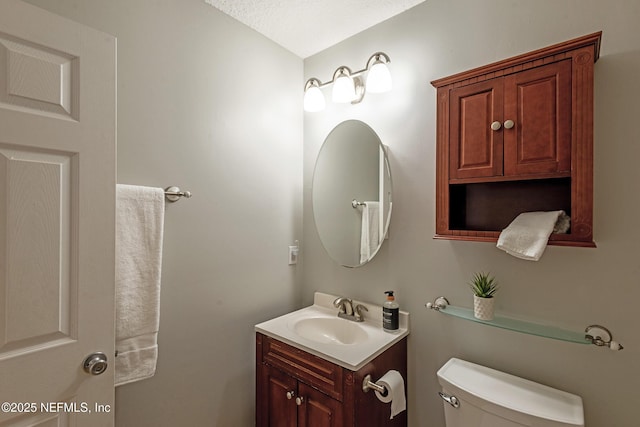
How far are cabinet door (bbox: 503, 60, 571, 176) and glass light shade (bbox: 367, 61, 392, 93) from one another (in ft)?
1.82

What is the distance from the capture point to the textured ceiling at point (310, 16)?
58.7 inches

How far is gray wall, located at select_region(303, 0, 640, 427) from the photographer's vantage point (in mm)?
1024

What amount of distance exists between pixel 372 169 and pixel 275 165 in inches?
23.2

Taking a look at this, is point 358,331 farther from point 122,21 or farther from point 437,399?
point 122,21

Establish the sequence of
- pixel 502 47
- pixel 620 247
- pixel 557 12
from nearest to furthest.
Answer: pixel 620 247 < pixel 557 12 < pixel 502 47

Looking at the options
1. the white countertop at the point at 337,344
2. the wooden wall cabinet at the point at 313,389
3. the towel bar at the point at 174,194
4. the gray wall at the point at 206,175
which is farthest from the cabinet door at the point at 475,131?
the towel bar at the point at 174,194

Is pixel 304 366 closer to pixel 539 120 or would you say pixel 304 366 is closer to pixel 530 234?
pixel 530 234

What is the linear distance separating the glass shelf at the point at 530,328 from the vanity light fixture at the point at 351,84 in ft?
3.68

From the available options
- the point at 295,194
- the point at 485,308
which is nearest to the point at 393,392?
the point at 485,308

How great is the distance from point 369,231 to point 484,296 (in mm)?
626

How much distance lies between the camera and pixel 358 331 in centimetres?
156

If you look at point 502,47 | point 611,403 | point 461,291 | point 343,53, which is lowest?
point 611,403

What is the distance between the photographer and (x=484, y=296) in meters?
1.20

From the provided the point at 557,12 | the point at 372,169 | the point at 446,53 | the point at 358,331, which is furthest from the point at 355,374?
the point at 557,12
